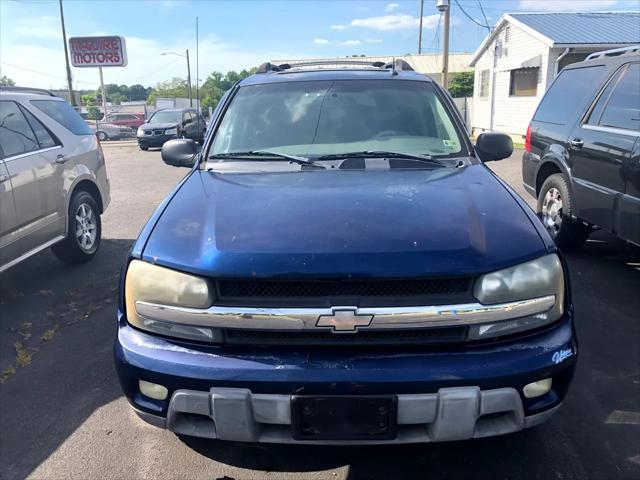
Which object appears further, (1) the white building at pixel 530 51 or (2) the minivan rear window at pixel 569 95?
(1) the white building at pixel 530 51

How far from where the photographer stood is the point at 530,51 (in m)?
18.7

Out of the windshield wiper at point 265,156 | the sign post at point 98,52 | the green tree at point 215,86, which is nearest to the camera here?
the windshield wiper at point 265,156

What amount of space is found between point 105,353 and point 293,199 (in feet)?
6.66

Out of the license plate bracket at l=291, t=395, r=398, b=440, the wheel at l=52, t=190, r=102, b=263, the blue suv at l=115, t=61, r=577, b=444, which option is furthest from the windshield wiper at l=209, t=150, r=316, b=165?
the wheel at l=52, t=190, r=102, b=263

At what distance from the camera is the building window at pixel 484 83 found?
2389 centimetres

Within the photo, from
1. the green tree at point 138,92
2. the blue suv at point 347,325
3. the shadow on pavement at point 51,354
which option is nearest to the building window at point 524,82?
the shadow on pavement at point 51,354

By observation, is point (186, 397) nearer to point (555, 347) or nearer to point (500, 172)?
point (555, 347)

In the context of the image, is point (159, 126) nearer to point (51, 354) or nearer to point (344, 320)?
point (51, 354)

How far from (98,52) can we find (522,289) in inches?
1440

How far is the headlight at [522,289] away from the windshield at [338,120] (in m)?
1.20

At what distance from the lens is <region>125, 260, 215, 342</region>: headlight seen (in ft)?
6.71

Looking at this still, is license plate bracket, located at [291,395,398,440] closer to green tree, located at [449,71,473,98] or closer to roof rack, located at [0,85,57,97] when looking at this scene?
roof rack, located at [0,85,57,97]

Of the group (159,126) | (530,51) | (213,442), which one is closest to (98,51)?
(159,126)

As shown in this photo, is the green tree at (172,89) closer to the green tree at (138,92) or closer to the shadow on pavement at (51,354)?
the green tree at (138,92)
